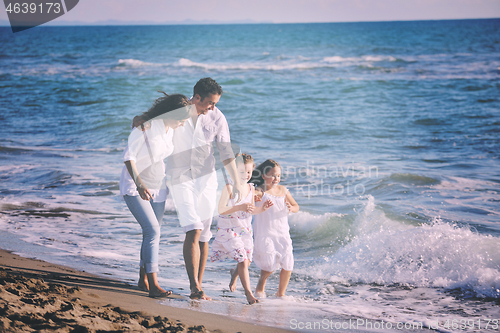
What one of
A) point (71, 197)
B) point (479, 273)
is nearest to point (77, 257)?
point (71, 197)

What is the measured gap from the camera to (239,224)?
3893 mm

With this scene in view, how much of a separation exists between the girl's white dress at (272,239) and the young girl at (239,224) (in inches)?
6.2

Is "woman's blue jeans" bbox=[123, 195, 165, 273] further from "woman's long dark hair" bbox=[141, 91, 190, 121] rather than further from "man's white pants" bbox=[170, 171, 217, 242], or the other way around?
"woman's long dark hair" bbox=[141, 91, 190, 121]

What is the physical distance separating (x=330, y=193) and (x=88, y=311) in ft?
20.2

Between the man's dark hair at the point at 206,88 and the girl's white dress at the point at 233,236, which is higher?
the man's dark hair at the point at 206,88

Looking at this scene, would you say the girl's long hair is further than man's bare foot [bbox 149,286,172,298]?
Yes

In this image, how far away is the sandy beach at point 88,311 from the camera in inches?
90.5

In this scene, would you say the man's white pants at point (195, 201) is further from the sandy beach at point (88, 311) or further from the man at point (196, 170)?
the sandy beach at point (88, 311)

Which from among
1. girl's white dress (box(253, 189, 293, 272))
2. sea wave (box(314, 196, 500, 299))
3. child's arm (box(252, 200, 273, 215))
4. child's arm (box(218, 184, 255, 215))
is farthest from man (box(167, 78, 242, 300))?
sea wave (box(314, 196, 500, 299))

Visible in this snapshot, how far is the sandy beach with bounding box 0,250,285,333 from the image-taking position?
2.30 m

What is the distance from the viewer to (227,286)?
4.40m

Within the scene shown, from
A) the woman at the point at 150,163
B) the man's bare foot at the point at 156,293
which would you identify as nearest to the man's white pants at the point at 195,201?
the woman at the point at 150,163

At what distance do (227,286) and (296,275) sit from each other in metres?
0.96

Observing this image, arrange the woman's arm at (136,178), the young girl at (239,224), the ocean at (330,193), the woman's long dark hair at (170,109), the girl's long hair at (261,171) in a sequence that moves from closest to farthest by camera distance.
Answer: the woman's arm at (136,178), the woman's long dark hair at (170,109), the young girl at (239,224), the girl's long hair at (261,171), the ocean at (330,193)
